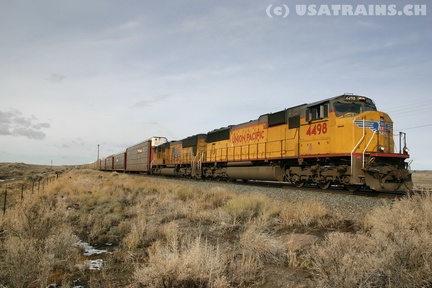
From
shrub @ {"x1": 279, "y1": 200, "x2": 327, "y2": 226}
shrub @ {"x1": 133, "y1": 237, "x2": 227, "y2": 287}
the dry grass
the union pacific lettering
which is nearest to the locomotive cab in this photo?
shrub @ {"x1": 279, "y1": 200, "x2": 327, "y2": 226}

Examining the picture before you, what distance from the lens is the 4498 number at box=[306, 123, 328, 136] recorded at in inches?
543

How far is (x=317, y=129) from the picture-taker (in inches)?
559

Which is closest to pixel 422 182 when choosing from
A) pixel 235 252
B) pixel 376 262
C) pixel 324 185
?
pixel 324 185

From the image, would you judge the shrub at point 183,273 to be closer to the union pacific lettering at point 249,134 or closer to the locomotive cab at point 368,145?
the locomotive cab at point 368,145

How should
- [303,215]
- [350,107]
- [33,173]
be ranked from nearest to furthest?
[303,215]
[350,107]
[33,173]

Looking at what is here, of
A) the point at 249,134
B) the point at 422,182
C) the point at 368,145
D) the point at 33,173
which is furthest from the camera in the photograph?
the point at 33,173

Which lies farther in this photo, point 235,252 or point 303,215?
point 303,215

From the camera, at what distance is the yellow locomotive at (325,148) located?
11.8 meters

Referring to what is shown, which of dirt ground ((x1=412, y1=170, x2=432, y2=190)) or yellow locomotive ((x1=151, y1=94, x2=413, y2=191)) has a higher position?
yellow locomotive ((x1=151, y1=94, x2=413, y2=191))

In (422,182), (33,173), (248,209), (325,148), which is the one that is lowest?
(33,173)

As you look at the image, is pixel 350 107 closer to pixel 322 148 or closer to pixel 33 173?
pixel 322 148

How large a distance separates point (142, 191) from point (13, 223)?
8399 millimetres

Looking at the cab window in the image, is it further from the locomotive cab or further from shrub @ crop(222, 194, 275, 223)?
shrub @ crop(222, 194, 275, 223)

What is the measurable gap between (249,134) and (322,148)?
265 inches
